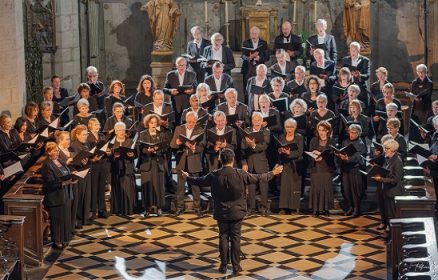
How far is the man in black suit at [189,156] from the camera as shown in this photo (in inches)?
628

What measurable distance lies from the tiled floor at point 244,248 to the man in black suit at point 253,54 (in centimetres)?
312

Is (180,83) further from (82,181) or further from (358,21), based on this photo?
(358,21)

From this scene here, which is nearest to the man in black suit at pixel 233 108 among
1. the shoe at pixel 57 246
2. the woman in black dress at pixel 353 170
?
the woman in black dress at pixel 353 170

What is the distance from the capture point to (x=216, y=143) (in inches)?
622

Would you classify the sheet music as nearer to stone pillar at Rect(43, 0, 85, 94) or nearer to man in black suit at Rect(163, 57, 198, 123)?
man in black suit at Rect(163, 57, 198, 123)

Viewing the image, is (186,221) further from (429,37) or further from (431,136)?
(429,37)

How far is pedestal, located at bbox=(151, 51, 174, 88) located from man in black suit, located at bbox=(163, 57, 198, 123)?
2444mm

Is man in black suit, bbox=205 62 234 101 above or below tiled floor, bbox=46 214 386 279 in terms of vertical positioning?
above

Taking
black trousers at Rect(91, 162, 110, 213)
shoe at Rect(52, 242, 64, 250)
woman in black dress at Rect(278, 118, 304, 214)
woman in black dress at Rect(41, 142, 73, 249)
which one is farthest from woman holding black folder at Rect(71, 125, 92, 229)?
woman in black dress at Rect(278, 118, 304, 214)

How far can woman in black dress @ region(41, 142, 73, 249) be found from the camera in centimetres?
1427

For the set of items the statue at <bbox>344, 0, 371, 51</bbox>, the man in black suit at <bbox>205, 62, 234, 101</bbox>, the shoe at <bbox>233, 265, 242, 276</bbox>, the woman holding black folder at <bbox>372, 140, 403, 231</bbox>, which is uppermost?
the statue at <bbox>344, 0, 371, 51</bbox>

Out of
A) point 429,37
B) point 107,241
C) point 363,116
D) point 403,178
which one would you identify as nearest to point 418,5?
point 429,37

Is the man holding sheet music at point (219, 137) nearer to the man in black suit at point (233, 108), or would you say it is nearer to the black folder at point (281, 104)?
the man in black suit at point (233, 108)

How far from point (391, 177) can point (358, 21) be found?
575 centimetres
